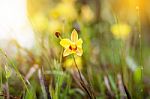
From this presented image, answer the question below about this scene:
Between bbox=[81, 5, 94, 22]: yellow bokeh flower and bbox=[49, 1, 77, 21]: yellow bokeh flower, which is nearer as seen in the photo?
bbox=[49, 1, 77, 21]: yellow bokeh flower

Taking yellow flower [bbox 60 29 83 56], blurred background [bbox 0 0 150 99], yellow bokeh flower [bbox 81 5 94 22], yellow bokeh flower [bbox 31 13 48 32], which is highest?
yellow bokeh flower [bbox 81 5 94 22]

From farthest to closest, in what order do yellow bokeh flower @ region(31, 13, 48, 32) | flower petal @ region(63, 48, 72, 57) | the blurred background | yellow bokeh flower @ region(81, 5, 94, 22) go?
1. yellow bokeh flower @ region(81, 5, 94, 22)
2. yellow bokeh flower @ region(31, 13, 48, 32)
3. the blurred background
4. flower petal @ region(63, 48, 72, 57)

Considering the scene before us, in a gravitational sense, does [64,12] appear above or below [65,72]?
above

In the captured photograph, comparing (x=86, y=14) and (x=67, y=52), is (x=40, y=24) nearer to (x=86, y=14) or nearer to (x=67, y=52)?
(x=86, y=14)

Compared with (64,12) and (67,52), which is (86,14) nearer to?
(64,12)

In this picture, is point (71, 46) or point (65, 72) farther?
point (65, 72)

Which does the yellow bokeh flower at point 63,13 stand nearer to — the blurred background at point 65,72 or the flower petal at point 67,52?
the blurred background at point 65,72

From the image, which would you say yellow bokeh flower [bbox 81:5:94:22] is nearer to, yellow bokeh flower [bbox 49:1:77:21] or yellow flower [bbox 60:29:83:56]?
yellow bokeh flower [bbox 49:1:77:21]

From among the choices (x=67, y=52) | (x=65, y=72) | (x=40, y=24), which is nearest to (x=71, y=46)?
(x=67, y=52)

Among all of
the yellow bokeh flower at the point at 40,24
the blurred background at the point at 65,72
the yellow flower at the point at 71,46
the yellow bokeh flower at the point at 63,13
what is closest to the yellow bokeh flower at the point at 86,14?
the yellow bokeh flower at the point at 63,13

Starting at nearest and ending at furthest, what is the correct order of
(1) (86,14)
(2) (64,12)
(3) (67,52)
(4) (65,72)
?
(3) (67,52)
(4) (65,72)
(2) (64,12)
(1) (86,14)

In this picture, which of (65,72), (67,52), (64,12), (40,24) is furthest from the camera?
(40,24)

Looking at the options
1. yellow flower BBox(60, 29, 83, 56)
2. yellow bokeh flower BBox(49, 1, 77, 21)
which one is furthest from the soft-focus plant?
yellow flower BBox(60, 29, 83, 56)
